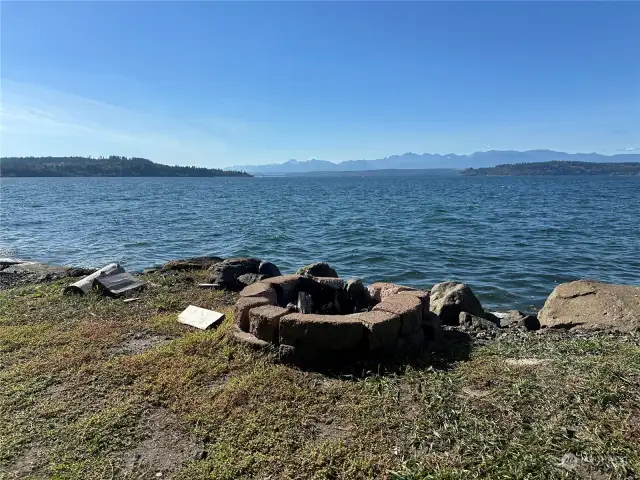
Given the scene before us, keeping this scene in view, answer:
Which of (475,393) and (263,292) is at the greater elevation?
(263,292)

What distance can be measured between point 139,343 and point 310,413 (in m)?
3.67

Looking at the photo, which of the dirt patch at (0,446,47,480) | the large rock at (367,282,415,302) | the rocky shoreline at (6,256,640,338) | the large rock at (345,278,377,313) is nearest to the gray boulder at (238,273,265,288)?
the rocky shoreline at (6,256,640,338)

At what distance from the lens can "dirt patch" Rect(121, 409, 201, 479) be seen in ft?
13.7

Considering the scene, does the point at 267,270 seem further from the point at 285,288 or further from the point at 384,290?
the point at 384,290

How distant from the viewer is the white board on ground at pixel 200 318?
26.2 ft

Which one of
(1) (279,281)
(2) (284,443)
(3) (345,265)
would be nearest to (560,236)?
(3) (345,265)

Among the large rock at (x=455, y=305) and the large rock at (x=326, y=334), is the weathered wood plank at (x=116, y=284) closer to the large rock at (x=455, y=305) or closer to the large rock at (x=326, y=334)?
the large rock at (x=326, y=334)

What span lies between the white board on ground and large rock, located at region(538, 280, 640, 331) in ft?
21.7

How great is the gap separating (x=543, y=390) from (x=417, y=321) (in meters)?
2.07

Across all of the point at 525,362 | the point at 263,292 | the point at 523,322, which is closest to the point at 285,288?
the point at 263,292

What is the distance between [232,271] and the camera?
11508 millimetres

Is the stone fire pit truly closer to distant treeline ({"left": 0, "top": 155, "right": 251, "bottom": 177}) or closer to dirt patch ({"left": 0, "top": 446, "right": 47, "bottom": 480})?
dirt patch ({"left": 0, "top": 446, "right": 47, "bottom": 480})

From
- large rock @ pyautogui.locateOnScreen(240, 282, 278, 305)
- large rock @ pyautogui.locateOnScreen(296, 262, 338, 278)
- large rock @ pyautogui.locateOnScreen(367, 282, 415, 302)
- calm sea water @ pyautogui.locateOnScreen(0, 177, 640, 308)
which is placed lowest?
calm sea water @ pyautogui.locateOnScreen(0, 177, 640, 308)

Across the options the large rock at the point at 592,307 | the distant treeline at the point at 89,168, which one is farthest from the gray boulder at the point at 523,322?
the distant treeline at the point at 89,168
